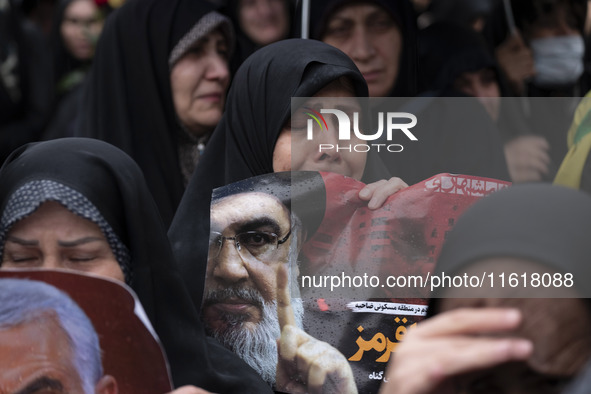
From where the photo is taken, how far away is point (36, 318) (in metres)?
1.73

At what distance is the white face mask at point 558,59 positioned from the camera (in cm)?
482

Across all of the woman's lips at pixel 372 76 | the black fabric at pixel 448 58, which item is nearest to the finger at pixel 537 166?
the black fabric at pixel 448 58

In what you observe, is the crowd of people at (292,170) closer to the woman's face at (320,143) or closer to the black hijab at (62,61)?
the woman's face at (320,143)

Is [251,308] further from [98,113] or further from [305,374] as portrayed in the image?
[98,113]

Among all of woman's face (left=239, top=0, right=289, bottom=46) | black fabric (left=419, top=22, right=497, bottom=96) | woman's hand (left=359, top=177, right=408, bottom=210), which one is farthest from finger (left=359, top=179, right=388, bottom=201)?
woman's face (left=239, top=0, right=289, bottom=46)

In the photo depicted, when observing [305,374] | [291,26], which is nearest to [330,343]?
[305,374]

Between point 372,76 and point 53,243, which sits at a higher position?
point 372,76

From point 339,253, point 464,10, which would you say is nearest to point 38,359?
point 339,253

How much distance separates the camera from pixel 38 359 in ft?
5.58

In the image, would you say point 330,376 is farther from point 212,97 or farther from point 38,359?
point 212,97

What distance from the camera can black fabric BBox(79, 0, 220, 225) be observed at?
12.2 ft

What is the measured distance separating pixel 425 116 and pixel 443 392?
1719 mm

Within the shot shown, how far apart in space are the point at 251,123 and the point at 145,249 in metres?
0.70

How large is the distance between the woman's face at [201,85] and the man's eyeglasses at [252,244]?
1609 mm
